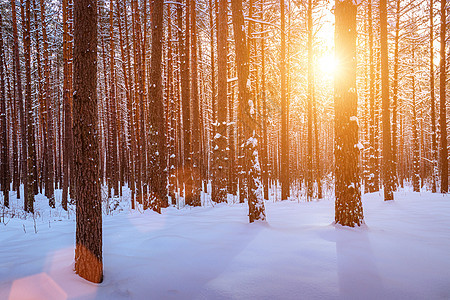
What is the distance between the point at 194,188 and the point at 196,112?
3137 mm

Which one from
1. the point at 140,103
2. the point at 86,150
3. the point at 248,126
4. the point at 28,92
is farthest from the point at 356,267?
the point at 28,92

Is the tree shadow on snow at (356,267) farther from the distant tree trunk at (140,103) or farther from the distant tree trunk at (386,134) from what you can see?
the distant tree trunk at (140,103)

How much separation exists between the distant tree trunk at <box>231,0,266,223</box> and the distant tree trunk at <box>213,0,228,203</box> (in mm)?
4565

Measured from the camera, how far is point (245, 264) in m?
3.51

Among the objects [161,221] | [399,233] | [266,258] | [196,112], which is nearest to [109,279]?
[266,258]

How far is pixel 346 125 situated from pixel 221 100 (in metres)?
6.27

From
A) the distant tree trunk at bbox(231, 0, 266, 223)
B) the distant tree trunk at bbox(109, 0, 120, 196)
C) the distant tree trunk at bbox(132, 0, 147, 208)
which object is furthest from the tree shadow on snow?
the distant tree trunk at bbox(109, 0, 120, 196)

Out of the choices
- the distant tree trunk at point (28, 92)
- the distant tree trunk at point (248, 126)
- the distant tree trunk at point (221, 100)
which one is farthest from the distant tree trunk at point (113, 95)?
the distant tree trunk at point (248, 126)

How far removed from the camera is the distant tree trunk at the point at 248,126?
5402 millimetres

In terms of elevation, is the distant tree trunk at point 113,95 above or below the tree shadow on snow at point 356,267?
above

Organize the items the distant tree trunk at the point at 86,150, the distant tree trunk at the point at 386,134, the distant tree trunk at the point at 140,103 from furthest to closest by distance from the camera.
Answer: the distant tree trunk at the point at 140,103
the distant tree trunk at the point at 386,134
the distant tree trunk at the point at 86,150

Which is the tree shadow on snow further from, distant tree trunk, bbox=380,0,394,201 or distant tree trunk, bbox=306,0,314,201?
distant tree trunk, bbox=306,0,314,201

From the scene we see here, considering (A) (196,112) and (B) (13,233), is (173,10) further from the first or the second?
(B) (13,233)

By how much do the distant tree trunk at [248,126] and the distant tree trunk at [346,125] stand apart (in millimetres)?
1513
